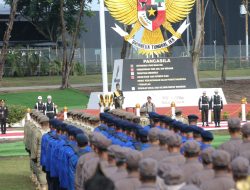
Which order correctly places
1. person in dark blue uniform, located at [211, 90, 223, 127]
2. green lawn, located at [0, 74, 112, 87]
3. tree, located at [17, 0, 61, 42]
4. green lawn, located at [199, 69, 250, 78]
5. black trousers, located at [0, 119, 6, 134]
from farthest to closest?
tree, located at [17, 0, 61, 42]
green lawn, located at [199, 69, 250, 78]
green lawn, located at [0, 74, 112, 87]
person in dark blue uniform, located at [211, 90, 223, 127]
black trousers, located at [0, 119, 6, 134]

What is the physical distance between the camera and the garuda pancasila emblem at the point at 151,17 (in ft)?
141

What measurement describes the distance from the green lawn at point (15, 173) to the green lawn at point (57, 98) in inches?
900

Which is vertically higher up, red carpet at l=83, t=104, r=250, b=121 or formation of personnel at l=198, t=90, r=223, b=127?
formation of personnel at l=198, t=90, r=223, b=127

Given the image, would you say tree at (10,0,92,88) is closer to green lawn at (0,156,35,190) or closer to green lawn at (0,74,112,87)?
green lawn at (0,74,112,87)

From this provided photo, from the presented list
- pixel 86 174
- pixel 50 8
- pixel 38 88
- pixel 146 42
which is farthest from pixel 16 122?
pixel 50 8

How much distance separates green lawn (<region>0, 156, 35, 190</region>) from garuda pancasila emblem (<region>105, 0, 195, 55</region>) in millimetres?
17928

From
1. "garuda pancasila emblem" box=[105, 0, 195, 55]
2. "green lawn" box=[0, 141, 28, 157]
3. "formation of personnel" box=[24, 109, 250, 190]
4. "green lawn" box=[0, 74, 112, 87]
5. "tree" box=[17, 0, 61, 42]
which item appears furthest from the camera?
"tree" box=[17, 0, 61, 42]

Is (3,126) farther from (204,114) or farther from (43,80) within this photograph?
(43,80)

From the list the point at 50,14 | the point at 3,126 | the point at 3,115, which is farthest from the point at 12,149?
the point at 50,14

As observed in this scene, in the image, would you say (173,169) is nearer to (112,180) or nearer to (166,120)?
(112,180)

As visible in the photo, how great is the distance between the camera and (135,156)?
29.5 ft

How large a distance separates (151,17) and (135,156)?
1363 inches

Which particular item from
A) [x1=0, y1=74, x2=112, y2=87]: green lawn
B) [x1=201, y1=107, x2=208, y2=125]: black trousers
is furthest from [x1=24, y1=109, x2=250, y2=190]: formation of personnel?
[x1=0, y1=74, x2=112, y2=87]: green lawn

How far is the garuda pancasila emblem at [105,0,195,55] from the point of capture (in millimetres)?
42906
